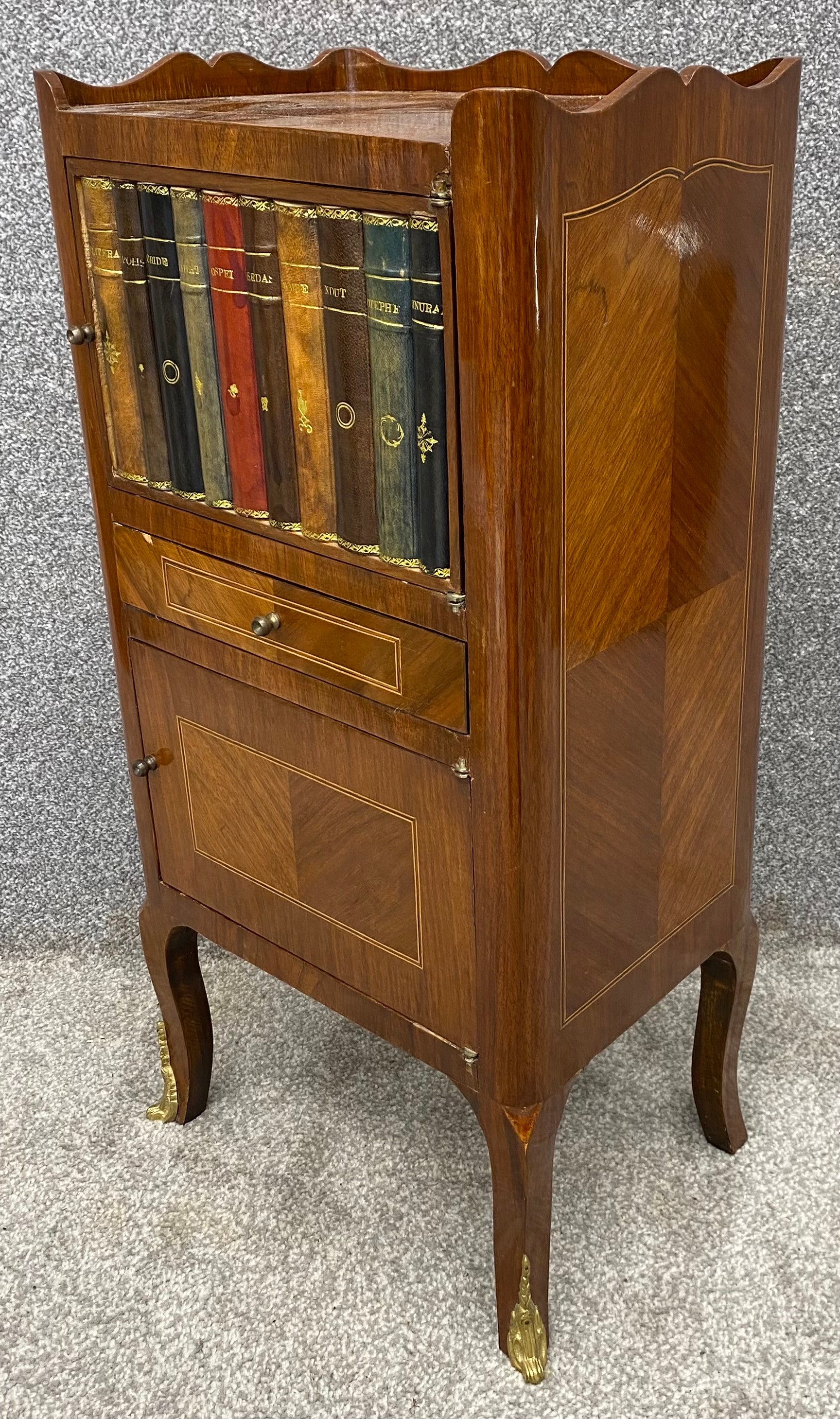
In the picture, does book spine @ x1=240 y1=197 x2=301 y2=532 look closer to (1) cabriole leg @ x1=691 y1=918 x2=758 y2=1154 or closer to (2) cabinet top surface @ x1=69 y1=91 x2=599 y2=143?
(2) cabinet top surface @ x1=69 y1=91 x2=599 y2=143

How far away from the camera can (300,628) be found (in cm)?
120

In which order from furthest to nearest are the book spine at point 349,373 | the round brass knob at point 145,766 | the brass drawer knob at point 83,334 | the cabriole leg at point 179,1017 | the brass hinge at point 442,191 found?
the cabriole leg at point 179,1017, the round brass knob at point 145,766, the brass drawer knob at point 83,334, the book spine at point 349,373, the brass hinge at point 442,191

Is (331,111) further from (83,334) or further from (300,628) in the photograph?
(300,628)

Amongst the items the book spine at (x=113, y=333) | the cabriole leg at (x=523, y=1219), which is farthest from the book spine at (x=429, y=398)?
the cabriole leg at (x=523, y=1219)

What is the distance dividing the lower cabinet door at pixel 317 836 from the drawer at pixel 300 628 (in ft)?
0.18

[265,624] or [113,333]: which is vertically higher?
[113,333]

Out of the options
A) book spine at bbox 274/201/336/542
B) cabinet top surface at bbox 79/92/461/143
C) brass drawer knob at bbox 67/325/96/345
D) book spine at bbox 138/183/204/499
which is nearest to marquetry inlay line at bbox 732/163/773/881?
cabinet top surface at bbox 79/92/461/143

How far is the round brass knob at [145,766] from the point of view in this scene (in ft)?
4.72

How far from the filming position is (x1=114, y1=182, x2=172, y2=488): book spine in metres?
1.19

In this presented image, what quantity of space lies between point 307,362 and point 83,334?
0.92ft

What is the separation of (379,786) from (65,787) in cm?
84

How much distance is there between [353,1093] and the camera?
1.67 meters

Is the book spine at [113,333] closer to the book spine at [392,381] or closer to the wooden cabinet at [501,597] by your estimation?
the wooden cabinet at [501,597]

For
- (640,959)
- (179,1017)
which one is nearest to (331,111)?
(640,959)
